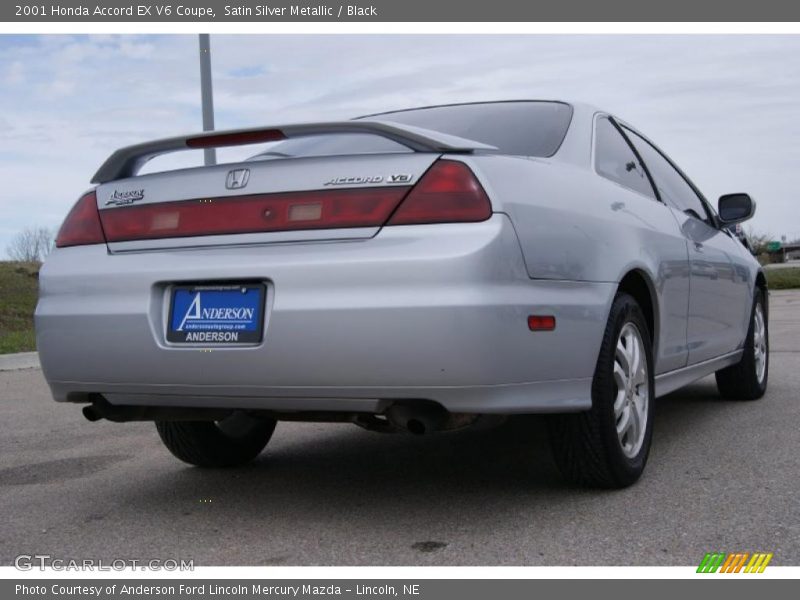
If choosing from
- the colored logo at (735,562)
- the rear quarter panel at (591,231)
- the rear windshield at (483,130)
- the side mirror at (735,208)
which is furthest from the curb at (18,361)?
the colored logo at (735,562)

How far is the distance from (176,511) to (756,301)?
3.93m

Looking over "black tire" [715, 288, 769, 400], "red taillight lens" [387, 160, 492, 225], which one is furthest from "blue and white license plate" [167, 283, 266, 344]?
"black tire" [715, 288, 769, 400]

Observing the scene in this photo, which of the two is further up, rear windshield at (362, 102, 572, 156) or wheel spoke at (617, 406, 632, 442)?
rear windshield at (362, 102, 572, 156)

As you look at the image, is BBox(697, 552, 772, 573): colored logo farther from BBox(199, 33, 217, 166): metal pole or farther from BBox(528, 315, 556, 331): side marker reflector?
BBox(199, 33, 217, 166): metal pole

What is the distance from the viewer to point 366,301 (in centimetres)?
308

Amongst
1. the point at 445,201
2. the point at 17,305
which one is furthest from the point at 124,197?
the point at 17,305

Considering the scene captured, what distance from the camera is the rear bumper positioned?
3.04 m

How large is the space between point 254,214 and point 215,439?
4.55 feet

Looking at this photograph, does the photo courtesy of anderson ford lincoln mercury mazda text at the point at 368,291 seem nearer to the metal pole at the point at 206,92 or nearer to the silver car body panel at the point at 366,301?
the silver car body panel at the point at 366,301

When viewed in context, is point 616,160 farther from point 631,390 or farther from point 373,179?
point 373,179

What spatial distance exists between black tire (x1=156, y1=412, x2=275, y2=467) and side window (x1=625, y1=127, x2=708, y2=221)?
2113 millimetres

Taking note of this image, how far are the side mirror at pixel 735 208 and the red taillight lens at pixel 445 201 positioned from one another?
2.96 meters

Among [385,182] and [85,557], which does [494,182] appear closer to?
[385,182]
